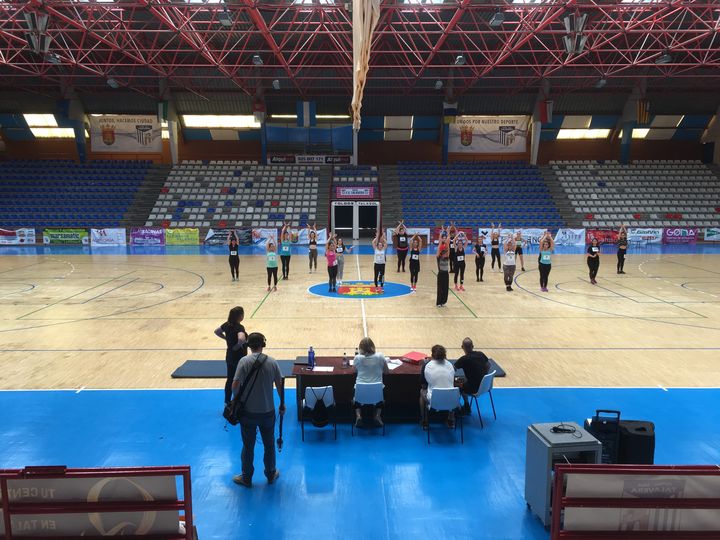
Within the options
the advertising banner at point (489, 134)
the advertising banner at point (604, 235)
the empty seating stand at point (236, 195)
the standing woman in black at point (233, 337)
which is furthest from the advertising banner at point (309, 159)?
the standing woman in black at point (233, 337)

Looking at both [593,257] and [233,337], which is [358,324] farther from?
[593,257]

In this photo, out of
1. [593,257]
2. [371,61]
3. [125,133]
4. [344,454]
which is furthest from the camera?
[125,133]

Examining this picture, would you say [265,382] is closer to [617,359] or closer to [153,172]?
[617,359]

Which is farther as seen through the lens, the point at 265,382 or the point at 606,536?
the point at 265,382

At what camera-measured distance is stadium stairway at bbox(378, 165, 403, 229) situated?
3262cm

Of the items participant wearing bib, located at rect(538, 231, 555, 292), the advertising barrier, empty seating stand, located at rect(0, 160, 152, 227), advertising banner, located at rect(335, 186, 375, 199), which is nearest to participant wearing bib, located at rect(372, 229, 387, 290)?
participant wearing bib, located at rect(538, 231, 555, 292)

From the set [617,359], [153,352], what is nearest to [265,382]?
[153,352]

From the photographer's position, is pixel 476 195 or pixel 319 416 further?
pixel 476 195

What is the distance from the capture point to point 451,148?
39.2 metres

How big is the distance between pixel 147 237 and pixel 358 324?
22.2 meters

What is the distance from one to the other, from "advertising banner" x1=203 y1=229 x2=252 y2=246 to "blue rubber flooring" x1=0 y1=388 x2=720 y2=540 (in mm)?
22206

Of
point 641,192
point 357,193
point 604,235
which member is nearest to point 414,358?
point 604,235

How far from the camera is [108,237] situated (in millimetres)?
29500

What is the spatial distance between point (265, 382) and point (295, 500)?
4.09 ft
